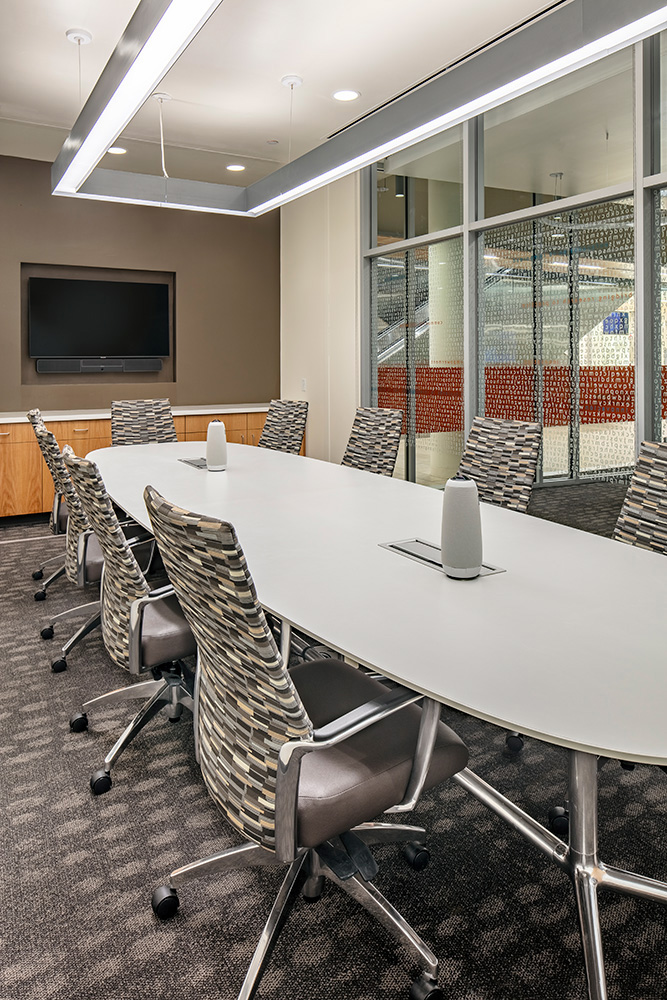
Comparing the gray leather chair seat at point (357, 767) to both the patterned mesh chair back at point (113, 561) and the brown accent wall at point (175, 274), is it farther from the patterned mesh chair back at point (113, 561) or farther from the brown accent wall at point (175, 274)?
the brown accent wall at point (175, 274)

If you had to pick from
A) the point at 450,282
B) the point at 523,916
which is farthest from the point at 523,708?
the point at 450,282

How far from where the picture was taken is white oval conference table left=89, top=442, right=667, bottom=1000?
1.31 meters

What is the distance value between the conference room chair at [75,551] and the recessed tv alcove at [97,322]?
363 cm

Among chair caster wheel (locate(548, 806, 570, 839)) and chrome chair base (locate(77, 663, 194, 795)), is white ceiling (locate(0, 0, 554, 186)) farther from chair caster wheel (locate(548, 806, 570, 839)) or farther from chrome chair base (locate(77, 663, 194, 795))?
chair caster wheel (locate(548, 806, 570, 839))

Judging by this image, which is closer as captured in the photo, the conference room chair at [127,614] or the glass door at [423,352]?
the conference room chair at [127,614]

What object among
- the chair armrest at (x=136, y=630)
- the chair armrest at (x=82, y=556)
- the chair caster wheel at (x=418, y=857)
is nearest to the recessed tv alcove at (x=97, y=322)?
the chair armrest at (x=82, y=556)

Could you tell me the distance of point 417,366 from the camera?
6.33 meters

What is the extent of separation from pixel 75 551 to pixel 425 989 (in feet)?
7.77

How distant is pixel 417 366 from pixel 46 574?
336cm

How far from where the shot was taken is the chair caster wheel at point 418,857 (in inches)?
79.5

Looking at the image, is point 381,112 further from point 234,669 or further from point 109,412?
point 109,412

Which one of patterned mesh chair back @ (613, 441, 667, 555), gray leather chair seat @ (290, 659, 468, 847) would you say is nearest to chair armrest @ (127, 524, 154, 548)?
gray leather chair seat @ (290, 659, 468, 847)

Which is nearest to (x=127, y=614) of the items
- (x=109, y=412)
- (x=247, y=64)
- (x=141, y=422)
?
(x=141, y=422)

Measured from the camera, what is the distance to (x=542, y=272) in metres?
4.92
